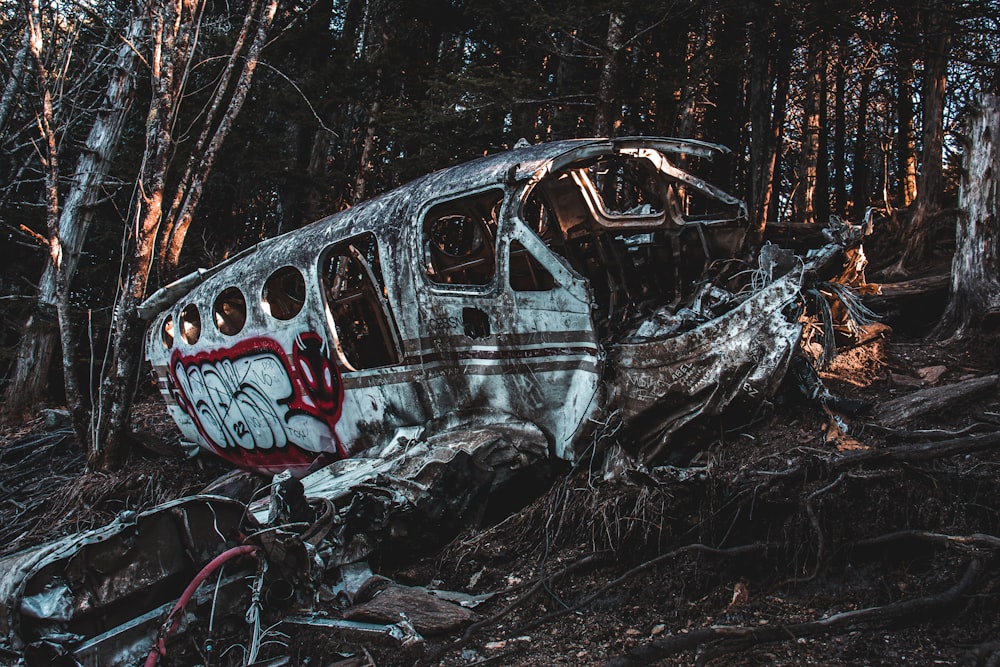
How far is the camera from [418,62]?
612 inches

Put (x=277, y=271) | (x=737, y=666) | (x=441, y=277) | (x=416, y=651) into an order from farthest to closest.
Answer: (x=441, y=277) → (x=277, y=271) → (x=416, y=651) → (x=737, y=666)

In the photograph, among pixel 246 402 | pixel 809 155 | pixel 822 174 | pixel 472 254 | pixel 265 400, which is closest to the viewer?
pixel 265 400

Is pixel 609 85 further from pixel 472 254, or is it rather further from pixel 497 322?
pixel 497 322

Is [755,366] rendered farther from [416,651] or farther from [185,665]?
[185,665]

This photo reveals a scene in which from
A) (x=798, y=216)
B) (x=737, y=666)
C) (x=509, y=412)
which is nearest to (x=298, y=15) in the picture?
(x=509, y=412)

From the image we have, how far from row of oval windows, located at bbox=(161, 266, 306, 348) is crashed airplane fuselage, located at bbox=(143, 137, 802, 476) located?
0.09ft

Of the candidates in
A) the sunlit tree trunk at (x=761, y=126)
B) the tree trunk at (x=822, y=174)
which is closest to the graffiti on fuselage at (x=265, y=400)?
the sunlit tree trunk at (x=761, y=126)

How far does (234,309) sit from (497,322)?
174 inches

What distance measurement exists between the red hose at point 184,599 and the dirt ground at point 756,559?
8.6 inches

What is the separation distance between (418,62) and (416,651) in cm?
1435

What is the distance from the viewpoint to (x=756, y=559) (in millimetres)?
3811

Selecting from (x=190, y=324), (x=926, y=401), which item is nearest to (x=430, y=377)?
(x=926, y=401)

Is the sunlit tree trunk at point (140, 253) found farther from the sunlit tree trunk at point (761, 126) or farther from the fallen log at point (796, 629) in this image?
the sunlit tree trunk at point (761, 126)

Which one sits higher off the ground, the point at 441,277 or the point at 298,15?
the point at 298,15
